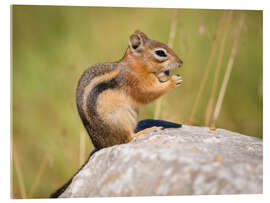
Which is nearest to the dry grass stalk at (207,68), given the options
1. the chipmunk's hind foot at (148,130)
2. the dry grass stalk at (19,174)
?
the chipmunk's hind foot at (148,130)

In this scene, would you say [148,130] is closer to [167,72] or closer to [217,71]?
[167,72]

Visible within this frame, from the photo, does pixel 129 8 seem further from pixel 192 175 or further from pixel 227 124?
pixel 192 175

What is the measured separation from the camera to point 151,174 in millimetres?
2775

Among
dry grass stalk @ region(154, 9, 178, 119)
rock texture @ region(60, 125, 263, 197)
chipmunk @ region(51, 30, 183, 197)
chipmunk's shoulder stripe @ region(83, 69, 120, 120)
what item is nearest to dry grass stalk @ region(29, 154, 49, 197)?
chipmunk @ region(51, 30, 183, 197)

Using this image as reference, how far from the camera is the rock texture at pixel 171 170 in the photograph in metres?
2.63

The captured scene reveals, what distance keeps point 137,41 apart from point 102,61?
1.80 feet

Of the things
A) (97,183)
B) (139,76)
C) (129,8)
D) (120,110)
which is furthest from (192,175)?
(129,8)

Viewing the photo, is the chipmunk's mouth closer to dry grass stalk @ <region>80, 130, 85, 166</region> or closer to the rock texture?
the rock texture

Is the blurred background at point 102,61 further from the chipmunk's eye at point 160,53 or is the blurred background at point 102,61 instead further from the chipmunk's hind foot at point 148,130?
the chipmunk's hind foot at point 148,130

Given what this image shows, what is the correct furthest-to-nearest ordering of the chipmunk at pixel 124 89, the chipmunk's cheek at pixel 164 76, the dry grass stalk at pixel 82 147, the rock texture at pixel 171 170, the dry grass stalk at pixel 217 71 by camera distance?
the dry grass stalk at pixel 217 71 < the dry grass stalk at pixel 82 147 < the chipmunk's cheek at pixel 164 76 < the chipmunk at pixel 124 89 < the rock texture at pixel 171 170

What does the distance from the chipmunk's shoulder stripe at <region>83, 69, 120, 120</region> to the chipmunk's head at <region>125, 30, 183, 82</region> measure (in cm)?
40

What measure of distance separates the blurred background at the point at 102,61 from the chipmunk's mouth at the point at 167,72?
0.78 ft

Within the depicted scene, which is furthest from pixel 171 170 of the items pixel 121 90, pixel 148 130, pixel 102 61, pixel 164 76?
pixel 102 61

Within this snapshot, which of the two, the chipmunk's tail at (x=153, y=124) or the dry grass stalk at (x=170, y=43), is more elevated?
the dry grass stalk at (x=170, y=43)
